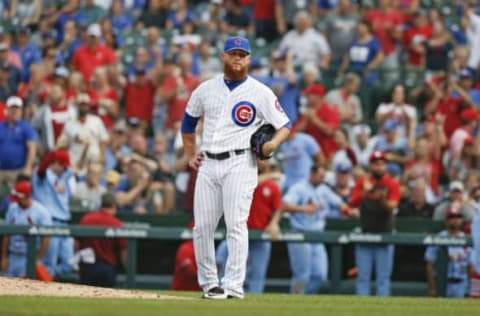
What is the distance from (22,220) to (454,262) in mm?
4768

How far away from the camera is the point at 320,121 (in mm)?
19312

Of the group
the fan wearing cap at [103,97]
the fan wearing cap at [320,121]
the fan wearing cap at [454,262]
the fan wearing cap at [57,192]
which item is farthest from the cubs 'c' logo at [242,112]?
the fan wearing cap at [103,97]

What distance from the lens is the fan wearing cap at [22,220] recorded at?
16453mm

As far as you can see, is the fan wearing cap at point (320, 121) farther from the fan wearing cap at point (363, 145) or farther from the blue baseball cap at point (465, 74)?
the blue baseball cap at point (465, 74)

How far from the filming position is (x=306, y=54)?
2142 centimetres

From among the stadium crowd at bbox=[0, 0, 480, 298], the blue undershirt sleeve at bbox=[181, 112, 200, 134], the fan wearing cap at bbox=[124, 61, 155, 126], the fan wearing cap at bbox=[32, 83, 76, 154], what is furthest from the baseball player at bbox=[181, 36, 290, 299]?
the fan wearing cap at bbox=[124, 61, 155, 126]

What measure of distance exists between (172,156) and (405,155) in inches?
118

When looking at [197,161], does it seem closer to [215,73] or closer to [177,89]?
[177,89]

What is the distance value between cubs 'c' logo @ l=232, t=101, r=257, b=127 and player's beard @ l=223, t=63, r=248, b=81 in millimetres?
199

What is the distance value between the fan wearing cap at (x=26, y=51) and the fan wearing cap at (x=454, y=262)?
654 centimetres

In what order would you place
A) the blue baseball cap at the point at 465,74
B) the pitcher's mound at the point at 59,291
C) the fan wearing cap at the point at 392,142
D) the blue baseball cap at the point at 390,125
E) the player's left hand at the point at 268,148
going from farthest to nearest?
the blue baseball cap at the point at 465,74, the blue baseball cap at the point at 390,125, the fan wearing cap at the point at 392,142, the pitcher's mound at the point at 59,291, the player's left hand at the point at 268,148

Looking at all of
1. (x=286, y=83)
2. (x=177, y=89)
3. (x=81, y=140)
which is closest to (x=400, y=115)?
(x=286, y=83)

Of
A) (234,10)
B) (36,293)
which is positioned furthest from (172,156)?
(36,293)

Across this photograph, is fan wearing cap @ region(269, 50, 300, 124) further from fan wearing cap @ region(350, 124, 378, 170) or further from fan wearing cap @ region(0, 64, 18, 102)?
fan wearing cap @ region(0, 64, 18, 102)
